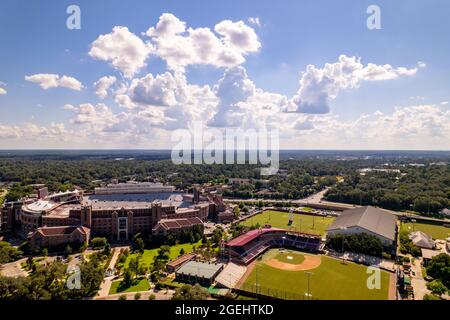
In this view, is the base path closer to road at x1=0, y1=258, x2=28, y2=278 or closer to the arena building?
the arena building

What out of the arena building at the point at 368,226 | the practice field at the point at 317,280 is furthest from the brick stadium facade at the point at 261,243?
the arena building at the point at 368,226

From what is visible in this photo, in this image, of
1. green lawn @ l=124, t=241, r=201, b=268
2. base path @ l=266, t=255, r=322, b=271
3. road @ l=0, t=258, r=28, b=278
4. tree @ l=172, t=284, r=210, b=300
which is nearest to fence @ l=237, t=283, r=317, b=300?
tree @ l=172, t=284, r=210, b=300

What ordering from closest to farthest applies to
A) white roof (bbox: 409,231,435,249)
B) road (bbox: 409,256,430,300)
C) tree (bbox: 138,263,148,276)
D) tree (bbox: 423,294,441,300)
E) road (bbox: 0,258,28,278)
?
tree (bbox: 423,294,441,300), road (bbox: 409,256,430,300), tree (bbox: 138,263,148,276), road (bbox: 0,258,28,278), white roof (bbox: 409,231,435,249)

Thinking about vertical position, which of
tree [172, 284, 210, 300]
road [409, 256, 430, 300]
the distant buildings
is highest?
the distant buildings

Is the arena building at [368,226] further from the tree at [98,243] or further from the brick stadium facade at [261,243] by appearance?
the tree at [98,243]
